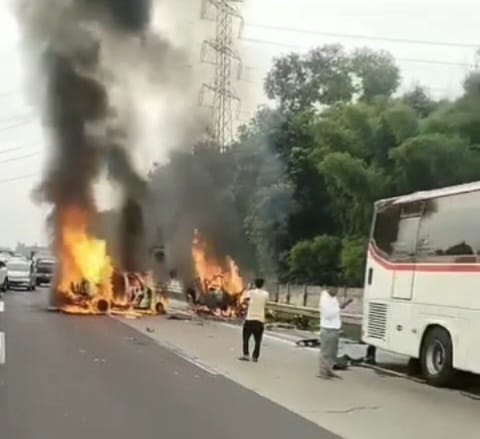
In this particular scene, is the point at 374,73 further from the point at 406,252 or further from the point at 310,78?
the point at 406,252

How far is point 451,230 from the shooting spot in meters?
14.3

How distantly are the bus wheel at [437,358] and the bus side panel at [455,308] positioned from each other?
17 cm

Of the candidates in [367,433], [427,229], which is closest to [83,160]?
[427,229]

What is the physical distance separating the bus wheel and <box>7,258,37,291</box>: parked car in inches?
1446

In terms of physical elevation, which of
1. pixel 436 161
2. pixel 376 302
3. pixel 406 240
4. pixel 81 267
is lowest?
pixel 376 302

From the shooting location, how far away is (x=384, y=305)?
634 inches

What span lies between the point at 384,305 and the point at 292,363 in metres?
2.15

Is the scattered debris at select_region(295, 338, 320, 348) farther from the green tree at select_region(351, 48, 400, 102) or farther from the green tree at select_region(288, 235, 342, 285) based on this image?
the green tree at select_region(351, 48, 400, 102)

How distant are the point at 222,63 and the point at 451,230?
1351 inches

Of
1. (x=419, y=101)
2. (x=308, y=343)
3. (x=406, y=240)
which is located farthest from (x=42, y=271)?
(x=406, y=240)

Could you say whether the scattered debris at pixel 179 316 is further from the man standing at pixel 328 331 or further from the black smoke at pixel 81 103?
the man standing at pixel 328 331

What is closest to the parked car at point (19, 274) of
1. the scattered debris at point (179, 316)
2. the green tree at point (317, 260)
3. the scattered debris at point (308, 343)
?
the green tree at point (317, 260)

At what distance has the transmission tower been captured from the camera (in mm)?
45594

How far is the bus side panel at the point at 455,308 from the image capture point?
1330cm
